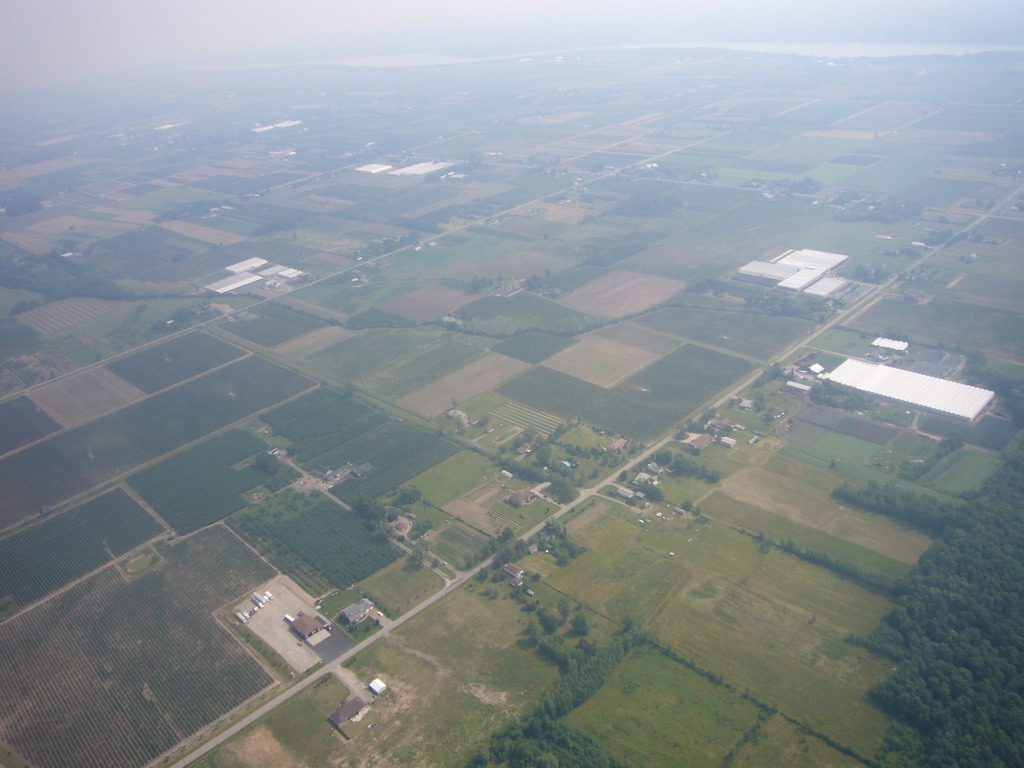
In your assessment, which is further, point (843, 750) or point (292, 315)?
point (292, 315)

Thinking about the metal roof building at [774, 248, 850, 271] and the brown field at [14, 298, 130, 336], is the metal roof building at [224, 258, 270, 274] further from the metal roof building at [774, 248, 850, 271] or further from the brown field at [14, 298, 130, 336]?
the metal roof building at [774, 248, 850, 271]

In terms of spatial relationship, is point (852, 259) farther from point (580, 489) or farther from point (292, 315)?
point (292, 315)

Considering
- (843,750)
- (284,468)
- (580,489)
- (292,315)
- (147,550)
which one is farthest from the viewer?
(292,315)

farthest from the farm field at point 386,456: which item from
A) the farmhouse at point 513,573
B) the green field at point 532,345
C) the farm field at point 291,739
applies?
the farm field at point 291,739

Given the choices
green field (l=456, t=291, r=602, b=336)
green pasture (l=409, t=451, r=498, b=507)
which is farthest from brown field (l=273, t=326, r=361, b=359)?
green pasture (l=409, t=451, r=498, b=507)

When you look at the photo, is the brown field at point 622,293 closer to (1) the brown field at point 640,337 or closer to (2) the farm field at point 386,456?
(1) the brown field at point 640,337

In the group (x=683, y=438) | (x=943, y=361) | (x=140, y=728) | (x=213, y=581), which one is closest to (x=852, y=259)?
(x=943, y=361)

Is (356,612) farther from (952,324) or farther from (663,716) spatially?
(952,324)
